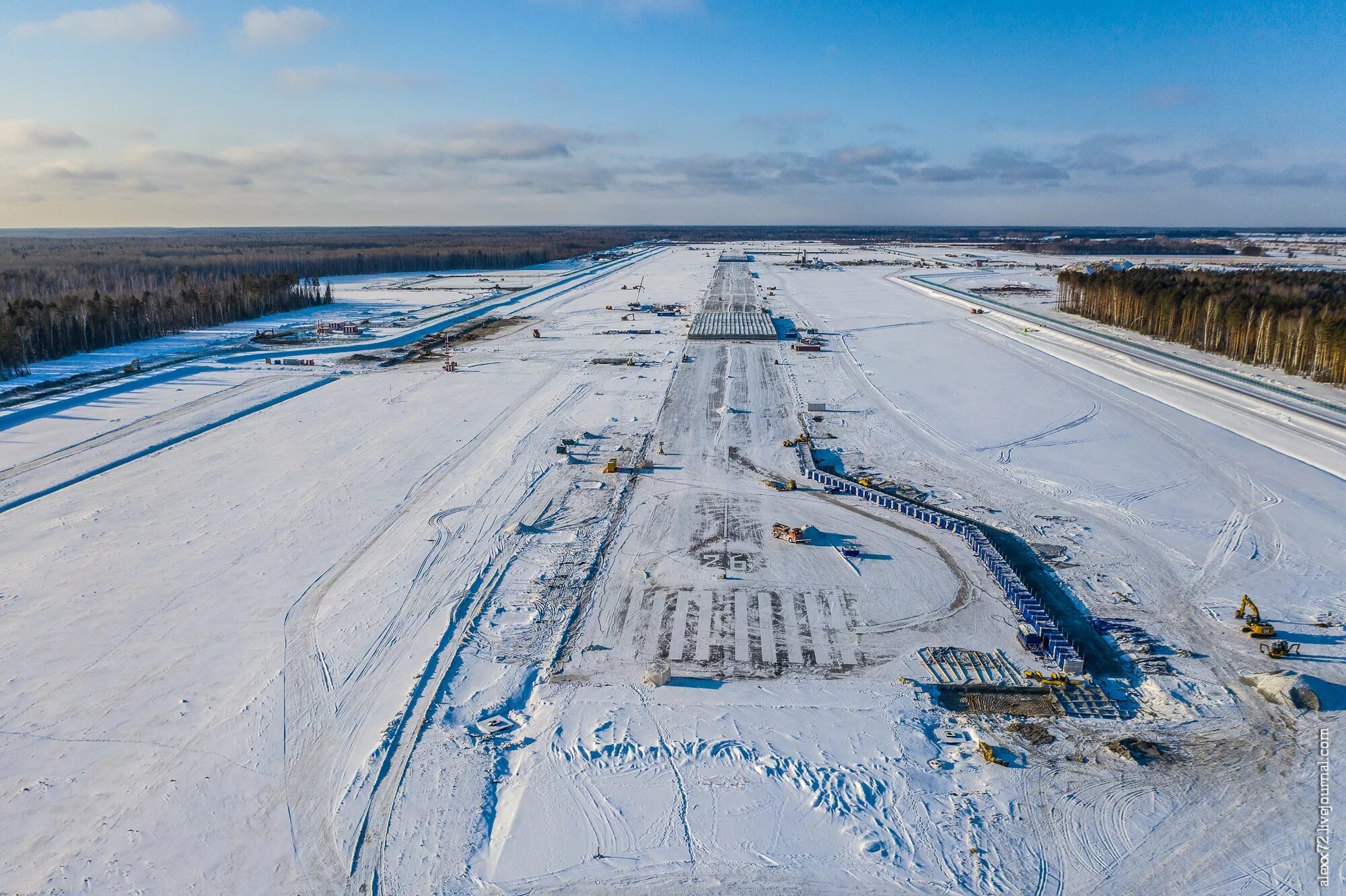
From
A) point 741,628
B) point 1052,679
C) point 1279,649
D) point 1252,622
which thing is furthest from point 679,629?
point 1252,622

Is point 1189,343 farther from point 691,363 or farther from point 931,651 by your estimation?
point 931,651

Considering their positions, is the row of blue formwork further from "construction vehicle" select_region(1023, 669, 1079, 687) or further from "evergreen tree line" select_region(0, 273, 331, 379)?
"evergreen tree line" select_region(0, 273, 331, 379)

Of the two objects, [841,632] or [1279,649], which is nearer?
[1279,649]

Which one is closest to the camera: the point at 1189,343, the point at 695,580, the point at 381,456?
the point at 695,580

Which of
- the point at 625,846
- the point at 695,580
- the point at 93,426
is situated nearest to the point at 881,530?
the point at 695,580

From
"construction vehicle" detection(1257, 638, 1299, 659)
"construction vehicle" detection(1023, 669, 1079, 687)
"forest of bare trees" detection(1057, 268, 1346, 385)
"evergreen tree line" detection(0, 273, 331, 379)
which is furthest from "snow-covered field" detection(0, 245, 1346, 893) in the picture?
"evergreen tree line" detection(0, 273, 331, 379)

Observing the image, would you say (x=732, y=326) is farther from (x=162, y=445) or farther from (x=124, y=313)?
(x=124, y=313)
